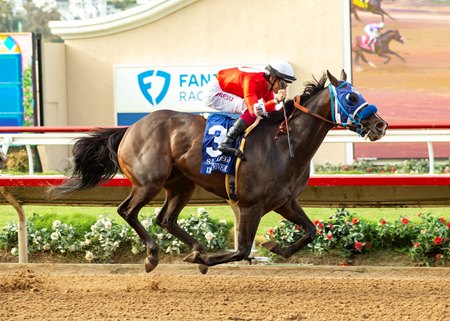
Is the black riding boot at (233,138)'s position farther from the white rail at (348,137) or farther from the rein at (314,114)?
the white rail at (348,137)

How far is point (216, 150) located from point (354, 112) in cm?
98

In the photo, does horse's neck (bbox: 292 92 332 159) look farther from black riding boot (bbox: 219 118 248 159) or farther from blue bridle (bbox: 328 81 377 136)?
black riding boot (bbox: 219 118 248 159)

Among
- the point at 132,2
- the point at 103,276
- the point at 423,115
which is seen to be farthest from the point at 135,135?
the point at 132,2

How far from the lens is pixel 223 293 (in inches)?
252

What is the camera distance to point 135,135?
6.90m

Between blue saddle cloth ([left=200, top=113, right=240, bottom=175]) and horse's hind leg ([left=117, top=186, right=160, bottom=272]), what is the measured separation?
0.43 metres

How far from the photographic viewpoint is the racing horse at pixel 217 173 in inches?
253

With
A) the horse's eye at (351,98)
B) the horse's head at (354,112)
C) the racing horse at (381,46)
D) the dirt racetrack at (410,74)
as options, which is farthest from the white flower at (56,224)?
the racing horse at (381,46)

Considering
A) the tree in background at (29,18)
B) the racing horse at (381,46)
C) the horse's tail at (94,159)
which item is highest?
the tree in background at (29,18)

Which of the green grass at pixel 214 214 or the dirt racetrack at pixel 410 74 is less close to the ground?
the dirt racetrack at pixel 410 74

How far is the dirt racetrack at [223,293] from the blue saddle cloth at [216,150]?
31.6 inches

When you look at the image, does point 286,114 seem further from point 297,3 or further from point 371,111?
point 297,3

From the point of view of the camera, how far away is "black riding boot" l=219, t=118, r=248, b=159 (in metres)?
6.47

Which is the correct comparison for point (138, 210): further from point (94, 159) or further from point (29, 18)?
point (29, 18)
